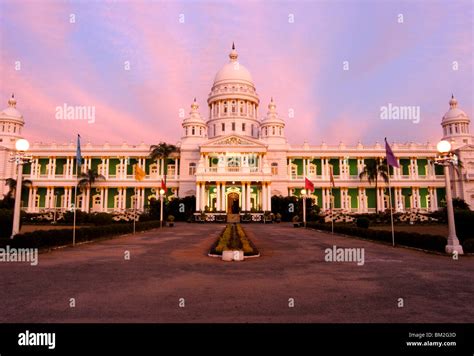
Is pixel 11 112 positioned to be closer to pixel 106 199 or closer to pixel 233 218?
pixel 106 199

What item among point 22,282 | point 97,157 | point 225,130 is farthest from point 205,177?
point 22,282

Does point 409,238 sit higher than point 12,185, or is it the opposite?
point 12,185

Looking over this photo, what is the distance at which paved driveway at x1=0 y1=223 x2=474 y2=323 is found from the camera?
5562 millimetres

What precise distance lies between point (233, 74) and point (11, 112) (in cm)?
4258

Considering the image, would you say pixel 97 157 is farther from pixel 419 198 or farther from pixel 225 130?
pixel 419 198

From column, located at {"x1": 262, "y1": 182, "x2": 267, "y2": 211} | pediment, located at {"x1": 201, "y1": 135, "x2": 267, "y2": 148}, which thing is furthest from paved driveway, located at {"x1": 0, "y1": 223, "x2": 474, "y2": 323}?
pediment, located at {"x1": 201, "y1": 135, "x2": 267, "y2": 148}

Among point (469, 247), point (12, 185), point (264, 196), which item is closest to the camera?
point (469, 247)

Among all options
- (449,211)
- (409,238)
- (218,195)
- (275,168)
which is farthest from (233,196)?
(449,211)

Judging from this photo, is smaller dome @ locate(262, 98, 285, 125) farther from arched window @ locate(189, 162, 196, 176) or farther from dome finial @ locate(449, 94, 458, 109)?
dome finial @ locate(449, 94, 458, 109)

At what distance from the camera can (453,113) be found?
6600cm

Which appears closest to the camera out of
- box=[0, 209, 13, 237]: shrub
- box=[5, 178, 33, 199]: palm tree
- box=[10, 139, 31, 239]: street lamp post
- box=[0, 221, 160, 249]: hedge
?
box=[0, 221, 160, 249]: hedge

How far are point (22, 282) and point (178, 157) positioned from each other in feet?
179

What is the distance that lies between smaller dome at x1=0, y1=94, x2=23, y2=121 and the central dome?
38.2 meters

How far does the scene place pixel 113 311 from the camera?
5.73 m
